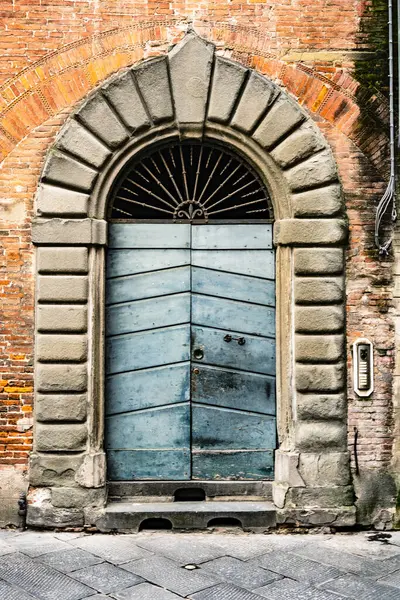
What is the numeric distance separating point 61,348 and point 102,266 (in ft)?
2.95

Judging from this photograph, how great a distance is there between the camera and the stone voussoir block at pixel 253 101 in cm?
625

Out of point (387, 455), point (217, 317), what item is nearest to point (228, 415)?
point (217, 317)

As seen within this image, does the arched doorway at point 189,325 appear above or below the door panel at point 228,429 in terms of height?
above

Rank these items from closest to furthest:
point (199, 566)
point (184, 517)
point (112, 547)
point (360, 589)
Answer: point (360, 589), point (199, 566), point (112, 547), point (184, 517)

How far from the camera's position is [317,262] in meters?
6.22

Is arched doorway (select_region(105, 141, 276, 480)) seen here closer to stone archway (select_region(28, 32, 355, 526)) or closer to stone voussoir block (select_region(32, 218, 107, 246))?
stone archway (select_region(28, 32, 355, 526))

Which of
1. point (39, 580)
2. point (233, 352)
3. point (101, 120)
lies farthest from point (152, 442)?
point (101, 120)

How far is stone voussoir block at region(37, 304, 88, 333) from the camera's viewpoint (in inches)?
240

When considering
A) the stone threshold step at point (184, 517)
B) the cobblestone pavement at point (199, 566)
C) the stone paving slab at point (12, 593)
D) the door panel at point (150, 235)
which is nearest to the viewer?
the stone paving slab at point (12, 593)

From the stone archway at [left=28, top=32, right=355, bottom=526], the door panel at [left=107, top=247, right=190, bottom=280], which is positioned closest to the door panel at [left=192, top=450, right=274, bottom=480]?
the stone archway at [left=28, top=32, right=355, bottom=526]

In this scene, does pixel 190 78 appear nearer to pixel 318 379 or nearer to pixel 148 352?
pixel 148 352

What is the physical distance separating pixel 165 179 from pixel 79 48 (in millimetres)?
1528

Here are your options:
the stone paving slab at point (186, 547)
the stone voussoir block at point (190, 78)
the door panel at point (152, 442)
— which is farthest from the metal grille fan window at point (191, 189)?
the stone paving slab at point (186, 547)

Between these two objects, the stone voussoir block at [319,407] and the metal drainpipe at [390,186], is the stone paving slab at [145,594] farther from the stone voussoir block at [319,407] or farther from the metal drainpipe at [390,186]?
the metal drainpipe at [390,186]
